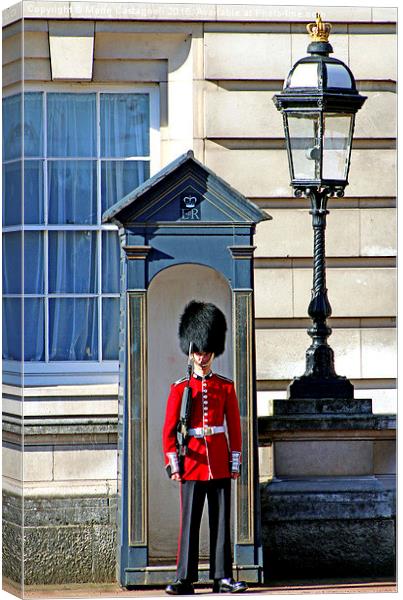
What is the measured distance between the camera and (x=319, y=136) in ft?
26.1

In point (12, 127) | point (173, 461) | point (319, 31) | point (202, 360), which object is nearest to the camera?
point (173, 461)

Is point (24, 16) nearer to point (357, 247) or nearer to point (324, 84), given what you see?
point (324, 84)

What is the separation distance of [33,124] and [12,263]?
81 cm

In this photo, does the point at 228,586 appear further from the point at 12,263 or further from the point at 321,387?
the point at 12,263

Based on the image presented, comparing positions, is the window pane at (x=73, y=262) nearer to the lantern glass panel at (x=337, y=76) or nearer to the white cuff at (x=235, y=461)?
the white cuff at (x=235, y=461)

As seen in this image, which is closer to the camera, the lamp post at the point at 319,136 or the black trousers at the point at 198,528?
the black trousers at the point at 198,528

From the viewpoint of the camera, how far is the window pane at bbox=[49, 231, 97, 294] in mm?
8391

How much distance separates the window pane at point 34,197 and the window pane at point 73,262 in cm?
12

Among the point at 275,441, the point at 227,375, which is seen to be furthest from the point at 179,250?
the point at 275,441

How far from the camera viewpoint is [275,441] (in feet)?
27.1

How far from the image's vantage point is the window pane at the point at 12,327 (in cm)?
791

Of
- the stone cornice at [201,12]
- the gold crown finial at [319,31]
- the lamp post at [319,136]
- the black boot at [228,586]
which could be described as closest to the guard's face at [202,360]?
the lamp post at [319,136]

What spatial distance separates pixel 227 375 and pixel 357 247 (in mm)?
1212

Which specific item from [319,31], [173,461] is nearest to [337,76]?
[319,31]
